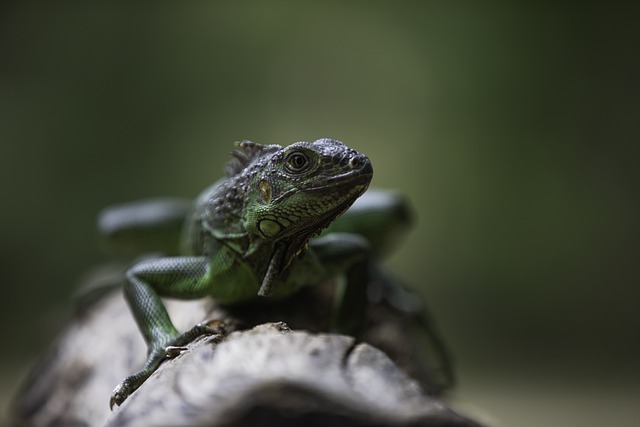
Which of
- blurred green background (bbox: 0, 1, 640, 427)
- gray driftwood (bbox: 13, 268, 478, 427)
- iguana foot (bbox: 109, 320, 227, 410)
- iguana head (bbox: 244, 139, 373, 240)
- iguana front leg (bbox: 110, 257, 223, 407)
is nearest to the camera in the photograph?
gray driftwood (bbox: 13, 268, 478, 427)

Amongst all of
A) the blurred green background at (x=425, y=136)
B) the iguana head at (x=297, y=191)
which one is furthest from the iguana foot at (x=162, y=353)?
the blurred green background at (x=425, y=136)

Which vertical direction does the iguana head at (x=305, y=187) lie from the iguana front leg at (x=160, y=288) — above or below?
above

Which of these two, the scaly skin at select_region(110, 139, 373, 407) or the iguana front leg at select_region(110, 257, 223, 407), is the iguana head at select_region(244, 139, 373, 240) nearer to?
the scaly skin at select_region(110, 139, 373, 407)

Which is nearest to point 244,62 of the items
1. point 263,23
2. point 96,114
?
point 263,23

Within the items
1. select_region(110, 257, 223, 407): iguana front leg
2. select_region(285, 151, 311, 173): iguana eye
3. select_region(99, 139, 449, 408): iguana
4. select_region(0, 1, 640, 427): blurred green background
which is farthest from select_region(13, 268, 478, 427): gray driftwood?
select_region(0, 1, 640, 427): blurred green background

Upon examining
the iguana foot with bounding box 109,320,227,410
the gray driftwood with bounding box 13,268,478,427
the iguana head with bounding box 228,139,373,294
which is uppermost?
the iguana head with bounding box 228,139,373,294

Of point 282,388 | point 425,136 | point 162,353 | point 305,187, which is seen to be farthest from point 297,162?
point 425,136

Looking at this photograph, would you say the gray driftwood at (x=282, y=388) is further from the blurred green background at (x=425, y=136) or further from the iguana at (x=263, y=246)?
the blurred green background at (x=425, y=136)
